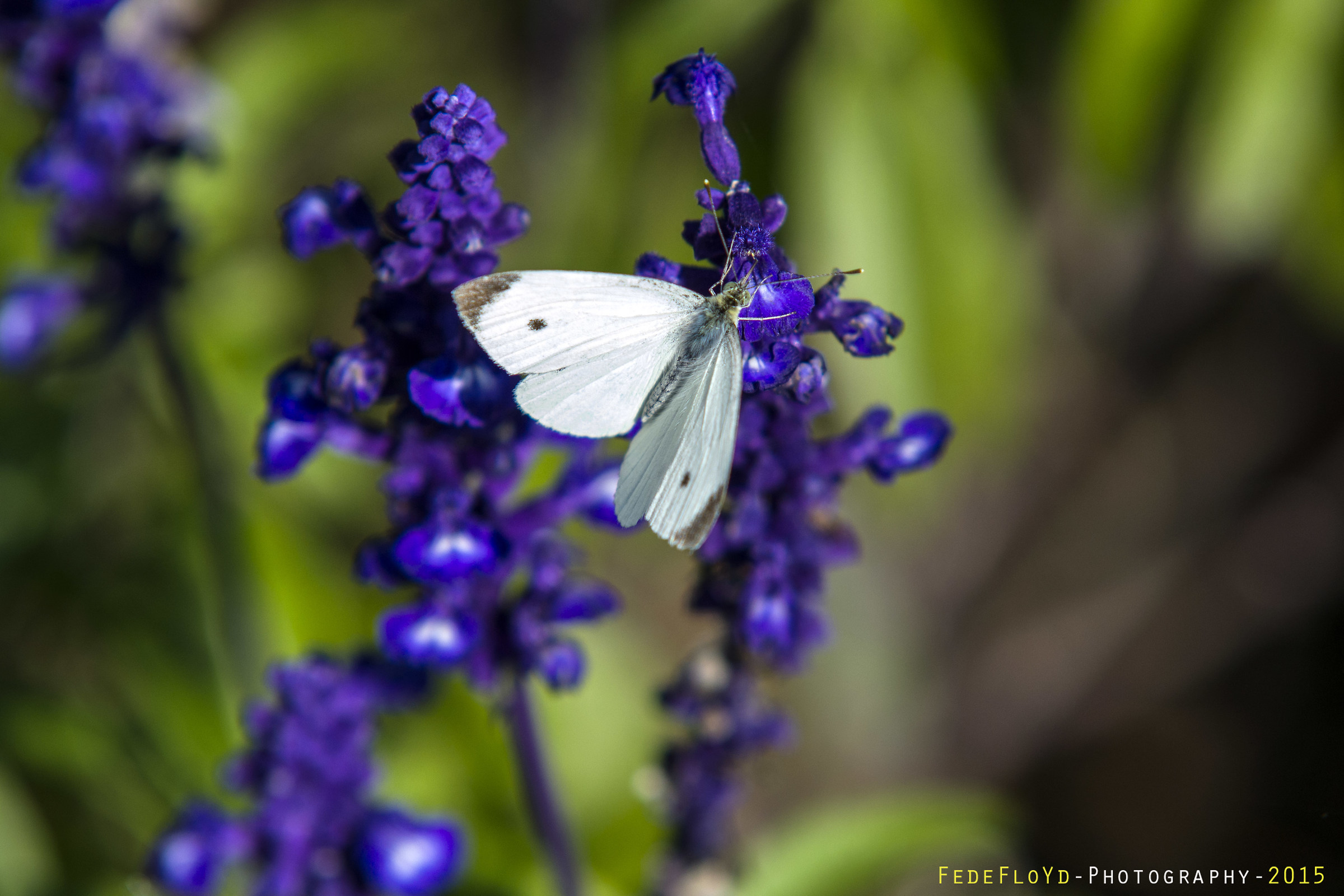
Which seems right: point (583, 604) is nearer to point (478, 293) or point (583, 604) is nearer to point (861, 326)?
point (478, 293)

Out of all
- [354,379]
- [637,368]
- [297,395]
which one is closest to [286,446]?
[297,395]

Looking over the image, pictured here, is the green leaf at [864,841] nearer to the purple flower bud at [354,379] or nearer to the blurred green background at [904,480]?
the blurred green background at [904,480]

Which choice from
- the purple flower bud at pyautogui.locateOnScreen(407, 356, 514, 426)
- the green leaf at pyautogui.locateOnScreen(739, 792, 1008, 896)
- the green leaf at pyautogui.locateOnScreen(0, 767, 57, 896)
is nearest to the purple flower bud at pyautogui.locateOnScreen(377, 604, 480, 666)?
the purple flower bud at pyautogui.locateOnScreen(407, 356, 514, 426)

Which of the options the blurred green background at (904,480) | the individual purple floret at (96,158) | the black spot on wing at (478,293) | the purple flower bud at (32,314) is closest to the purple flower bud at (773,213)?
the black spot on wing at (478,293)

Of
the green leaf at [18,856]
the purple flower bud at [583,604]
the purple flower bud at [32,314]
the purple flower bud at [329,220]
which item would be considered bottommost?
the green leaf at [18,856]

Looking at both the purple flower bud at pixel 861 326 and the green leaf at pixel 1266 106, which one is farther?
the green leaf at pixel 1266 106

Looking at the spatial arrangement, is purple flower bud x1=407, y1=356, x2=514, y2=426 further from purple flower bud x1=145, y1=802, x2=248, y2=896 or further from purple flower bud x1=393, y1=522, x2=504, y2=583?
purple flower bud x1=145, y1=802, x2=248, y2=896
